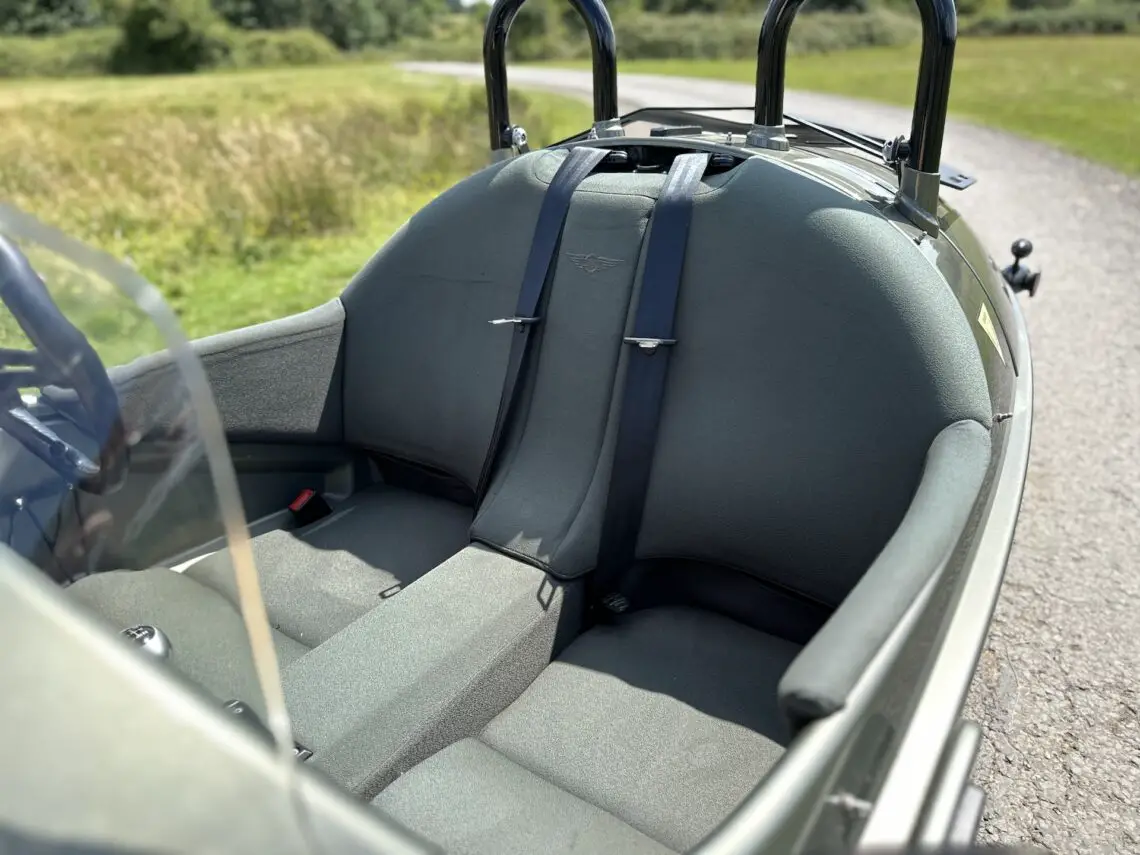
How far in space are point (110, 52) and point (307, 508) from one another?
124ft

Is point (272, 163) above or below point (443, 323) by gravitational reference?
below

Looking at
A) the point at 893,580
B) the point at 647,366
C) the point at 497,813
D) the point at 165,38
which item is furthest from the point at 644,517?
the point at 165,38

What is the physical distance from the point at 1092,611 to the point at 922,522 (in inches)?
61.4

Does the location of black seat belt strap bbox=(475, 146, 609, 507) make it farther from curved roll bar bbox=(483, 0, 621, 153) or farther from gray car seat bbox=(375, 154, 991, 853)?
curved roll bar bbox=(483, 0, 621, 153)

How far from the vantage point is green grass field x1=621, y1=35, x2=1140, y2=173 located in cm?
1147

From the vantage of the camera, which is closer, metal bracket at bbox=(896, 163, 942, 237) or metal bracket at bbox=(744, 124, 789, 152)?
metal bracket at bbox=(896, 163, 942, 237)

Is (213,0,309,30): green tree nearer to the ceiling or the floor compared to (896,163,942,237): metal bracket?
nearer to the ceiling

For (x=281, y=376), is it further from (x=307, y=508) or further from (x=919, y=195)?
(x=919, y=195)

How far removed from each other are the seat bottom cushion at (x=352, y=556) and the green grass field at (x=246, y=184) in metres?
3.23

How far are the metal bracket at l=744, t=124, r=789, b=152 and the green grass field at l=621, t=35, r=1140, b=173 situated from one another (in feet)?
21.2

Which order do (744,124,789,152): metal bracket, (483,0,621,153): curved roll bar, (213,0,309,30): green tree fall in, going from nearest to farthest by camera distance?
(744,124,789,152): metal bracket → (483,0,621,153): curved roll bar → (213,0,309,30): green tree

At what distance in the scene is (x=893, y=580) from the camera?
3.64 feet

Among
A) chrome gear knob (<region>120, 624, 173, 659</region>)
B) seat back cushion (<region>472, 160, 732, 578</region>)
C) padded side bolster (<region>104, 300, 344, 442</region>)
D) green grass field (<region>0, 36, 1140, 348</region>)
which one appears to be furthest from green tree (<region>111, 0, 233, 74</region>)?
chrome gear knob (<region>120, 624, 173, 659</region>)

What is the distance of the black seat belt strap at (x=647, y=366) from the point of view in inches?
70.1
